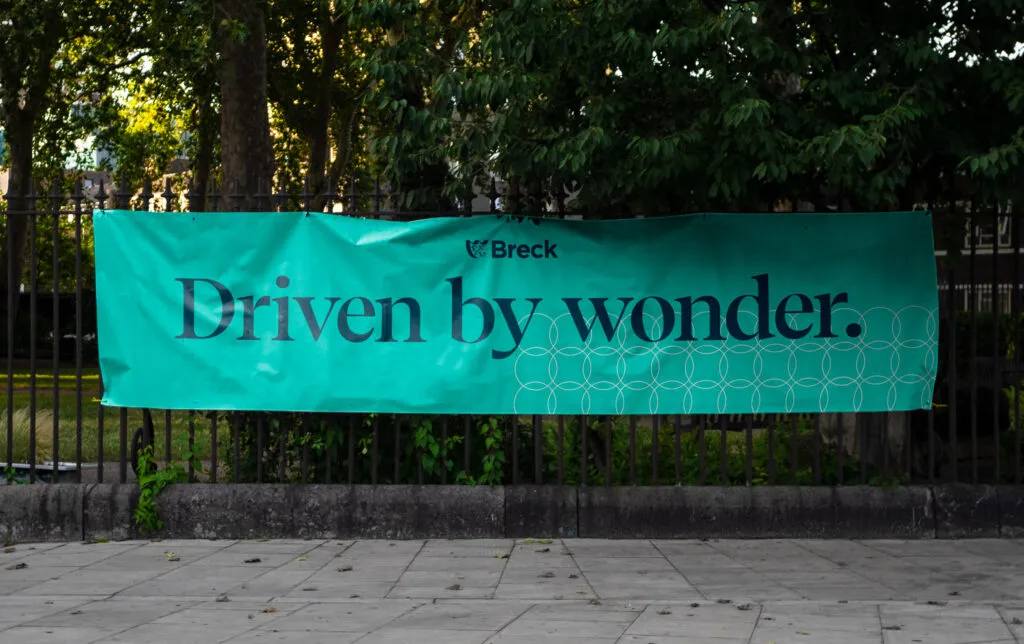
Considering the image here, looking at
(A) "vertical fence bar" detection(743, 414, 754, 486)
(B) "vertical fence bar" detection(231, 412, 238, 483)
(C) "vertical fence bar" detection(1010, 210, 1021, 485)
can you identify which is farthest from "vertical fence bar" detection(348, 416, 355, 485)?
(C) "vertical fence bar" detection(1010, 210, 1021, 485)

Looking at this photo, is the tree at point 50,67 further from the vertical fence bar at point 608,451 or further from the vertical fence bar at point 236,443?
the vertical fence bar at point 608,451

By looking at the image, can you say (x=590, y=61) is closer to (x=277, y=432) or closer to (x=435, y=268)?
(x=435, y=268)

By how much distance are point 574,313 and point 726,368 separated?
111cm

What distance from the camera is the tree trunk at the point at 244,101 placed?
14875mm

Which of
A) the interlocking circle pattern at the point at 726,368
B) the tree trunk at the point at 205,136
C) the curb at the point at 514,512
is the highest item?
the tree trunk at the point at 205,136

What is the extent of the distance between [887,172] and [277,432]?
14.8 ft

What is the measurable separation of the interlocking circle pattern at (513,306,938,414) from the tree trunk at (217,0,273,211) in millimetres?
6534

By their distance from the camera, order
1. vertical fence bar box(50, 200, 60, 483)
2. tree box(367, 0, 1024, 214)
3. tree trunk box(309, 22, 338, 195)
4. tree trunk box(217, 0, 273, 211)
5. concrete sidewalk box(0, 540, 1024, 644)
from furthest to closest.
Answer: tree trunk box(309, 22, 338, 195) < tree trunk box(217, 0, 273, 211) < vertical fence bar box(50, 200, 60, 483) < tree box(367, 0, 1024, 214) < concrete sidewalk box(0, 540, 1024, 644)

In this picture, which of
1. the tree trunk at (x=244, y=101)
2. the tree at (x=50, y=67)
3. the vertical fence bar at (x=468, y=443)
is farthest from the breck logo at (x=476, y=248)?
the tree at (x=50, y=67)

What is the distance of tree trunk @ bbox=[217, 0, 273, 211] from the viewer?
1488 cm

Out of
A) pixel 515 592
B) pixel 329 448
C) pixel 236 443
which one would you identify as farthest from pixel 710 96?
pixel 236 443

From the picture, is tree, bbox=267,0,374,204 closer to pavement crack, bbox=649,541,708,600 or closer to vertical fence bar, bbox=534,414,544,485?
vertical fence bar, bbox=534,414,544,485

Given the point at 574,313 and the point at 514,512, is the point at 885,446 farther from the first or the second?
the point at 514,512

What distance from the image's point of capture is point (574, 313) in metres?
9.21
